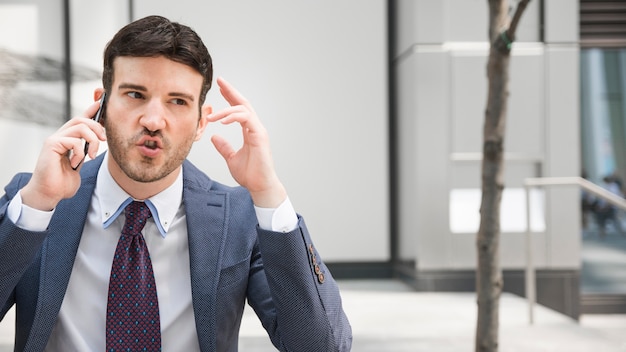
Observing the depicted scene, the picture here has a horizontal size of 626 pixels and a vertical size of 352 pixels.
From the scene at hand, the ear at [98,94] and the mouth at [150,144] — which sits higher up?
the ear at [98,94]

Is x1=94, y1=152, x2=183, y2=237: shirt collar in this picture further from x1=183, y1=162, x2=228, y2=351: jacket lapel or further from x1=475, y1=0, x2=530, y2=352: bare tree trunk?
x1=475, y1=0, x2=530, y2=352: bare tree trunk

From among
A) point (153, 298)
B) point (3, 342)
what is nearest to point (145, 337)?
point (153, 298)

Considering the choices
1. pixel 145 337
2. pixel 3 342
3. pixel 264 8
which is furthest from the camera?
pixel 264 8

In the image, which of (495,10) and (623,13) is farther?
(623,13)

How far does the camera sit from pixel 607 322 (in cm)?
754

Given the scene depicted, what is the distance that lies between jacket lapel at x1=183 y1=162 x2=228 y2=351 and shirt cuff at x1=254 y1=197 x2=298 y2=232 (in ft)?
0.44

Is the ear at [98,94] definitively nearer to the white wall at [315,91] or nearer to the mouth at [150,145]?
the mouth at [150,145]

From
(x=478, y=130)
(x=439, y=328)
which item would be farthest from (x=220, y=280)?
(x=478, y=130)

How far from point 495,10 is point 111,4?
4.92m

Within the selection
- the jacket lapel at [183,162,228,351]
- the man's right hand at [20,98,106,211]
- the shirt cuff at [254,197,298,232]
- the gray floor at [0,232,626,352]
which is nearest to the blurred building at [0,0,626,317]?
the gray floor at [0,232,626,352]

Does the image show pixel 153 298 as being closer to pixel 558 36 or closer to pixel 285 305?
pixel 285 305

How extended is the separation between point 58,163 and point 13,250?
18cm

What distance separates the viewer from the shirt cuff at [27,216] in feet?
4.76

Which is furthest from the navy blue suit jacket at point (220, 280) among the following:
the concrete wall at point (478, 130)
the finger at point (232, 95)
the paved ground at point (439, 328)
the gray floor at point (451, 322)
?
the concrete wall at point (478, 130)
